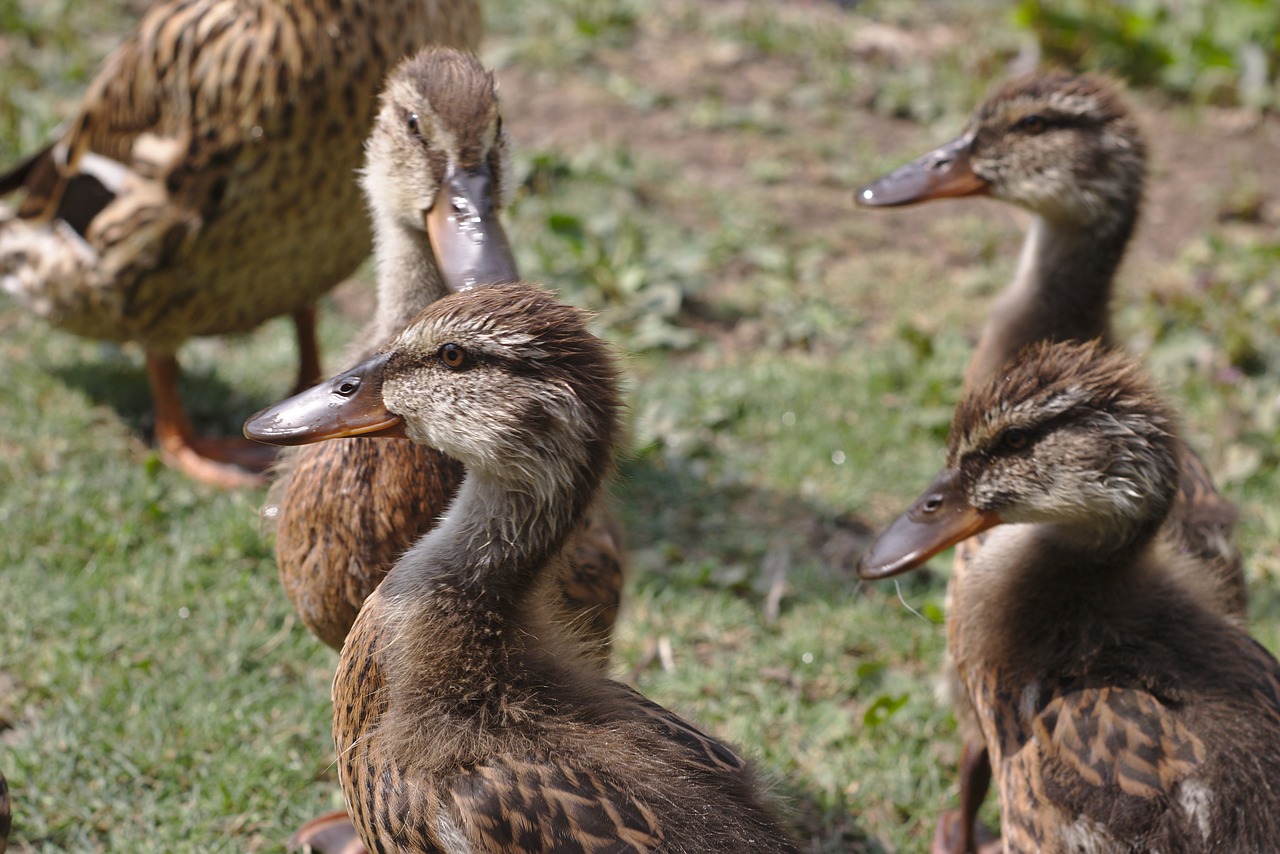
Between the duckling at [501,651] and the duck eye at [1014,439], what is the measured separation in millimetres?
976

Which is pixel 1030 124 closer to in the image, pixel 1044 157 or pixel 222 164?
pixel 1044 157

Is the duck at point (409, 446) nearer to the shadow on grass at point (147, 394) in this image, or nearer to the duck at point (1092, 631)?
the duck at point (1092, 631)

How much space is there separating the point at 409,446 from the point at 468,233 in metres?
0.63

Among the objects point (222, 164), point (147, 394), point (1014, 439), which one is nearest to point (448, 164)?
point (222, 164)

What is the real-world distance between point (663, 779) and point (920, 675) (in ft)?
6.47

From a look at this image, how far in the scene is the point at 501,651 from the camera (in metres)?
2.67

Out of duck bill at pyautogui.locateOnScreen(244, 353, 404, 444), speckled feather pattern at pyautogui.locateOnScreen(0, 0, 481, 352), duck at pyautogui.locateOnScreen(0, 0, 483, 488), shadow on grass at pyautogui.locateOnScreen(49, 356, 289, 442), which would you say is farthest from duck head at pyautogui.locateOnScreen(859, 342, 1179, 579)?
shadow on grass at pyautogui.locateOnScreen(49, 356, 289, 442)

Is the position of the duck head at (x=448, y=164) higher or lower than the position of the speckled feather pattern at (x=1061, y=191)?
higher

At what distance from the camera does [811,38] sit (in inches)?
348

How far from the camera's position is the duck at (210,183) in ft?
14.8

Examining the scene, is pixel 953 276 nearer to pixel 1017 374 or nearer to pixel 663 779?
pixel 1017 374

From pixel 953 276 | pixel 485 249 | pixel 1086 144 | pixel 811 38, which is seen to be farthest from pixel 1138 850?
pixel 811 38

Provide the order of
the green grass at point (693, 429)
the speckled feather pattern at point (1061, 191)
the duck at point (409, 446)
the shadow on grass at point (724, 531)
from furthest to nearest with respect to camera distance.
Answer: the shadow on grass at point (724, 531) → the speckled feather pattern at point (1061, 191) → the green grass at point (693, 429) → the duck at point (409, 446)

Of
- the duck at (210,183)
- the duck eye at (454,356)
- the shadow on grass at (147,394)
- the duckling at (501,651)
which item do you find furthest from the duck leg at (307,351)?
the duck eye at (454,356)
